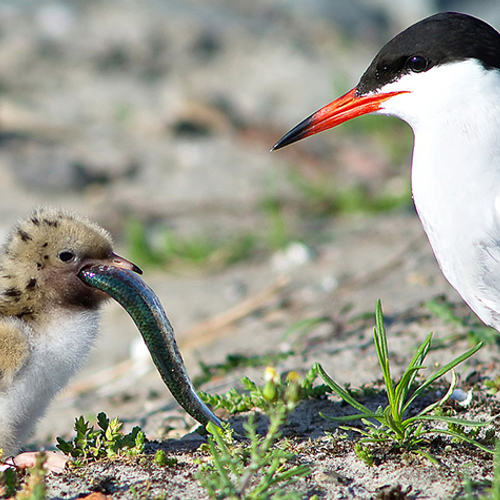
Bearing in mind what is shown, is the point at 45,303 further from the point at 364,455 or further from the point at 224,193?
the point at 224,193

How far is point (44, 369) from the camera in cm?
281

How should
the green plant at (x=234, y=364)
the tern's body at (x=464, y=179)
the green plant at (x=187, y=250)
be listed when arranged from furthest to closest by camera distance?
the green plant at (x=187, y=250)
the green plant at (x=234, y=364)
the tern's body at (x=464, y=179)

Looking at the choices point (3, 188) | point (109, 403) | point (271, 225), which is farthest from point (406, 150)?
point (109, 403)

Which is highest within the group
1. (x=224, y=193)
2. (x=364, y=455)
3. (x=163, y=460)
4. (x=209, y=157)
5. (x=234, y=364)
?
(x=209, y=157)

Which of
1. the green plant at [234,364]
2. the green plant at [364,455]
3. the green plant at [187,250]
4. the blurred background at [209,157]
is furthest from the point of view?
the green plant at [187,250]

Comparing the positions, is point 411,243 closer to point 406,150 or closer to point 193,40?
point 406,150

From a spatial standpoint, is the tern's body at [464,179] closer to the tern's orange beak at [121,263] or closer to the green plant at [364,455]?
the green plant at [364,455]

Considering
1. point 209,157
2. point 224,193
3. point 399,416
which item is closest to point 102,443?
point 399,416

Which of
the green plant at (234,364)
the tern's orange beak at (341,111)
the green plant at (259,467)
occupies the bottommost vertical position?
the green plant at (259,467)

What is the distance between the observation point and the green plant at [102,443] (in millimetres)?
2600

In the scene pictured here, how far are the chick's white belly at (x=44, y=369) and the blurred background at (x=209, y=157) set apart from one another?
1.16m

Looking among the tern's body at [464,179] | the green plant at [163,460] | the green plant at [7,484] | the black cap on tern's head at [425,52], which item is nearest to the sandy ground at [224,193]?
the green plant at [163,460]

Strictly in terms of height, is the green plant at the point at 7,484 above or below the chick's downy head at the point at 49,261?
below

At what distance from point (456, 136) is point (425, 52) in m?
0.37
